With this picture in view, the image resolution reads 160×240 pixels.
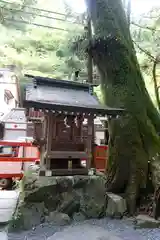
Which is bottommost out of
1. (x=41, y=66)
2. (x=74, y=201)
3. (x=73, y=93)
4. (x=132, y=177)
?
(x=74, y=201)

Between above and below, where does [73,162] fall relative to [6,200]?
above

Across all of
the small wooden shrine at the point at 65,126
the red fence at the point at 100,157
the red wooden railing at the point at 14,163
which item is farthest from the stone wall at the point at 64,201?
the red fence at the point at 100,157

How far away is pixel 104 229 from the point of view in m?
5.04

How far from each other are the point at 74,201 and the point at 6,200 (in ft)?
7.17

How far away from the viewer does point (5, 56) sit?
1195 centimetres

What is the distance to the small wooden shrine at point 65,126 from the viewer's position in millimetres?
5527

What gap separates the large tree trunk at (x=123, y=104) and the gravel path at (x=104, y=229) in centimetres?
86

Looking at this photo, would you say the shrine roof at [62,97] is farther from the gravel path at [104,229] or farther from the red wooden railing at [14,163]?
the red wooden railing at [14,163]

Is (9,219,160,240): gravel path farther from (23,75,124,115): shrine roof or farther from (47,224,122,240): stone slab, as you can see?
(23,75,124,115): shrine roof

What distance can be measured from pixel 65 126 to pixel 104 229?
2360 mm

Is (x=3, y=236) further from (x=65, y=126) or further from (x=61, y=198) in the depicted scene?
(x=65, y=126)

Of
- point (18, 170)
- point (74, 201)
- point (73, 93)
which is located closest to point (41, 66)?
point (18, 170)

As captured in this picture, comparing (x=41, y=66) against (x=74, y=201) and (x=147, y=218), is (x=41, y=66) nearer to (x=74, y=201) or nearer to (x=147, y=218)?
(x=74, y=201)

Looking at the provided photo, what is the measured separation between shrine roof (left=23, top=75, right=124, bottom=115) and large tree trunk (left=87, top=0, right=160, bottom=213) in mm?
653
